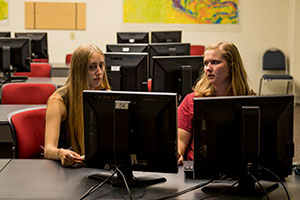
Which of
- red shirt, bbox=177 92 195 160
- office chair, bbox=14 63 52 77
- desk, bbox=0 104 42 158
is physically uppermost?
office chair, bbox=14 63 52 77

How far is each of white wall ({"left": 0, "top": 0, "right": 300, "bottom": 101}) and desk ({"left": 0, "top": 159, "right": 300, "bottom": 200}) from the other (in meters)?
5.93

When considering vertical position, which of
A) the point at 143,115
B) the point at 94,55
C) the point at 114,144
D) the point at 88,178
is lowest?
the point at 88,178

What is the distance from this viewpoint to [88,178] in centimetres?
201

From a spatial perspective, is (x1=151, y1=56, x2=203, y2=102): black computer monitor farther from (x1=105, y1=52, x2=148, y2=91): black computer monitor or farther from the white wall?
the white wall

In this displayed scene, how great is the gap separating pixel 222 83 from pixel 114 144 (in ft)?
2.75

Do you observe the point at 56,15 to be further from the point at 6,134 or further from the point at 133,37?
the point at 6,134

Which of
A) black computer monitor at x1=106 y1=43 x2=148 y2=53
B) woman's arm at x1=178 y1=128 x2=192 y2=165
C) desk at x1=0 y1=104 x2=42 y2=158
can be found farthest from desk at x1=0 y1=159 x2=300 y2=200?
black computer monitor at x1=106 y1=43 x2=148 y2=53

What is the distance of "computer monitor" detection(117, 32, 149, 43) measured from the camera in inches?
244

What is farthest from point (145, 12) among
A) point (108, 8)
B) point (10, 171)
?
point (10, 171)

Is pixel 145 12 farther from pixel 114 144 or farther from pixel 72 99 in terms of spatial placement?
pixel 114 144

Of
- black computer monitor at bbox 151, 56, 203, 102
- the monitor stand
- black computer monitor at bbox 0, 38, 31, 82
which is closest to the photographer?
the monitor stand

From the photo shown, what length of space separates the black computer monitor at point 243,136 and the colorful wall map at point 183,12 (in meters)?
6.29

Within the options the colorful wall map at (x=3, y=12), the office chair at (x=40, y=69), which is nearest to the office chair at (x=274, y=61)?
the office chair at (x=40, y=69)

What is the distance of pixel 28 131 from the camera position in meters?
2.62
